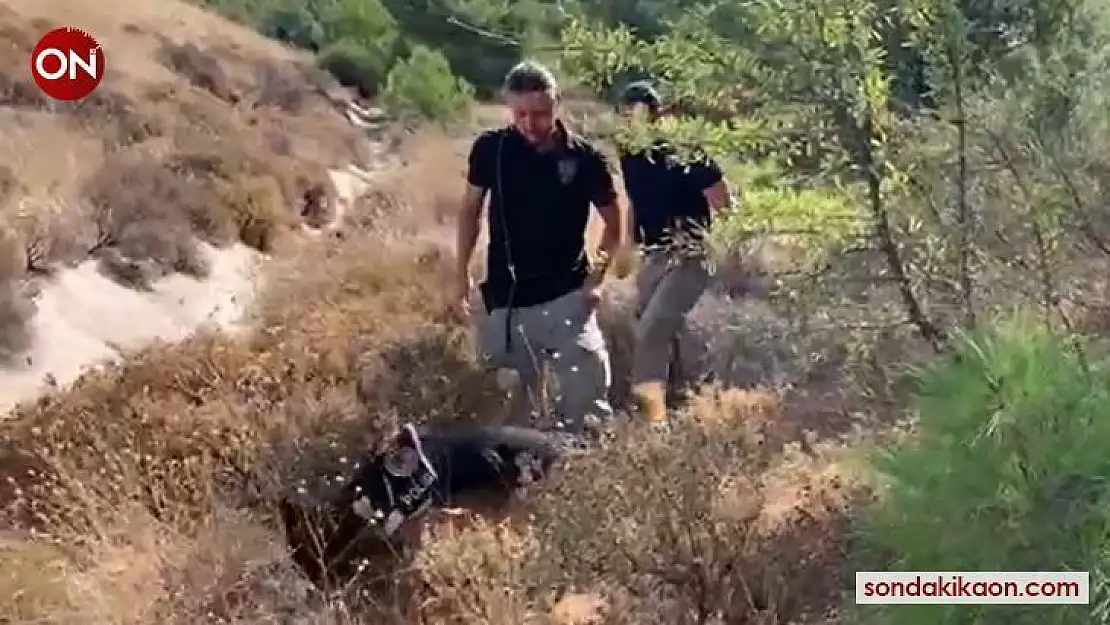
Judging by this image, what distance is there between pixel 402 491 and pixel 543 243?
39.3 inches

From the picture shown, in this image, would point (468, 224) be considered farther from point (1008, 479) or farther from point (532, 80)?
point (1008, 479)

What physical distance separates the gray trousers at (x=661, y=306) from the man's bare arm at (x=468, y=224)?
638 millimetres

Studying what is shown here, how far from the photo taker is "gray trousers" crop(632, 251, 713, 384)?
17.9 feet

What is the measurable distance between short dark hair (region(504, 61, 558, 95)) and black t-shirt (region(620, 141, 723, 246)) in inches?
12.7

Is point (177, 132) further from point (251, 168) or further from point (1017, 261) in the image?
point (1017, 261)

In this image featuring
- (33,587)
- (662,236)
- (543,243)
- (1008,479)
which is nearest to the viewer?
(1008,479)

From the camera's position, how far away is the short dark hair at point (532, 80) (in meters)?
4.58

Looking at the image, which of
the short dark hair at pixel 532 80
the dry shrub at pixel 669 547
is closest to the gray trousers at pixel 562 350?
the short dark hair at pixel 532 80

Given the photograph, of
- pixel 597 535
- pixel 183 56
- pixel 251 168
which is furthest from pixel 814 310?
pixel 183 56

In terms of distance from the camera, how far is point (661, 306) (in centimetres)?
551

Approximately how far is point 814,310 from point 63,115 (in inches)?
490

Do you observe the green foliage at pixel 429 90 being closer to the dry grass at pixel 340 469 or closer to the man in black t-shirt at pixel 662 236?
the dry grass at pixel 340 469

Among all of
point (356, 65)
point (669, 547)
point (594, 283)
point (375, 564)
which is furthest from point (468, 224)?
point (356, 65)

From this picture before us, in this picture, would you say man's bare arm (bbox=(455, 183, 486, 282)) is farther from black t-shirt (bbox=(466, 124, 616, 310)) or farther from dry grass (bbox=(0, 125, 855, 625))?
dry grass (bbox=(0, 125, 855, 625))
